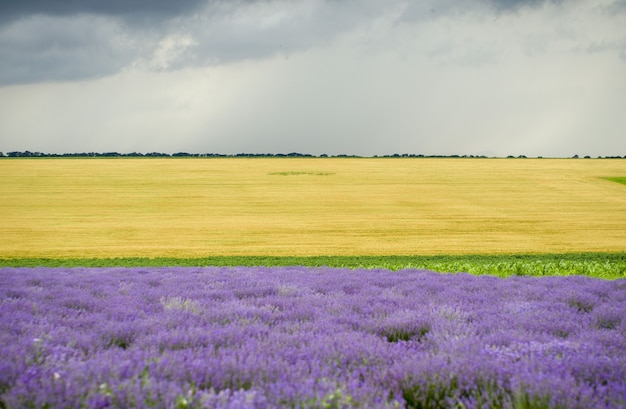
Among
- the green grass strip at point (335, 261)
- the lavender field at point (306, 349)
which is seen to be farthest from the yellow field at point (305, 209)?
the lavender field at point (306, 349)

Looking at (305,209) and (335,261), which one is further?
(305,209)

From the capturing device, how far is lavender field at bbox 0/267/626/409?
296 cm

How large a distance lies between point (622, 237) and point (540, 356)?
3480 cm

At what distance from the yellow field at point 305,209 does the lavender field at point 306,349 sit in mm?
20968

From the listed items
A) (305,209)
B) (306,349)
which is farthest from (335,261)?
(305,209)

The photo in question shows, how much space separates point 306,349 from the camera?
3.95m

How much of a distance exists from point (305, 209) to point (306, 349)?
40313mm

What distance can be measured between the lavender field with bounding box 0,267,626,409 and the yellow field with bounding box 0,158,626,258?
20968 millimetres

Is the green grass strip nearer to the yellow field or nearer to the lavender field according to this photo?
the yellow field

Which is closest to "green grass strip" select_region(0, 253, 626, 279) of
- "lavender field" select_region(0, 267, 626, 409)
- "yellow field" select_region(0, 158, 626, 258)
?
"yellow field" select_region(0, 158, 626, 258)

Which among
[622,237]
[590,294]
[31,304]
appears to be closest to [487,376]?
[590,294]

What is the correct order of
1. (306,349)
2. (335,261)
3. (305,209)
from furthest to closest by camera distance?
1. (305,209)
2. (335,261)
3. (306,349)

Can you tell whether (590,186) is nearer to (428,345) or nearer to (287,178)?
(287,178)

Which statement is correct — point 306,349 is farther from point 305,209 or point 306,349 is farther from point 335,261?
point 305,209
